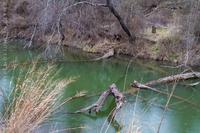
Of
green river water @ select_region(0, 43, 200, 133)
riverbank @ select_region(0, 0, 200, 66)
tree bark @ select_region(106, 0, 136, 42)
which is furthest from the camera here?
tree bark @ select_region(106, 0, 136, 42)

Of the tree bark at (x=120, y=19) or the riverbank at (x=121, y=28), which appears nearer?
the riverbank at (x=121, y=28)

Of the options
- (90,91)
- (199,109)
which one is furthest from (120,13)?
(199,109)

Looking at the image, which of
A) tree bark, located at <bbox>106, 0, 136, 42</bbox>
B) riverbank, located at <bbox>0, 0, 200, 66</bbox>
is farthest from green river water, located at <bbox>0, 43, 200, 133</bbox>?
tree bark, located at <bbox>106, 0, 136, 42</bbox>

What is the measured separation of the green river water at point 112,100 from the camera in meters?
7.75

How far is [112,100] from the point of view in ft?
33.1

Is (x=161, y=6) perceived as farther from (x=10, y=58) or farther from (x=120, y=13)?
(x=10, y=58)

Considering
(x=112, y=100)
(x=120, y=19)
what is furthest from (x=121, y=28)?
(x=112, y=100)

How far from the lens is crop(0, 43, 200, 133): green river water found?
7754mm

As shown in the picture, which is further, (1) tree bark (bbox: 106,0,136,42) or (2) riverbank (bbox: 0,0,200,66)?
(1) tree bark (bbox: 106,0,136,42)

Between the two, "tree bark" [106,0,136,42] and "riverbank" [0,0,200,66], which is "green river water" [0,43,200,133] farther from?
"tree bark" [106,0,136,42]

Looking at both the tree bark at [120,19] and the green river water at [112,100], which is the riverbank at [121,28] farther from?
the green river water at [112,100]

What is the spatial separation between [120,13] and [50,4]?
310cm

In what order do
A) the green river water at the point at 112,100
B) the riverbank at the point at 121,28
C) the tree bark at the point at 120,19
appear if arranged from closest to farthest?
the green river water at the point at 112,100
the riverbank at the point at 121,28
the tree bark at the point at 120,19

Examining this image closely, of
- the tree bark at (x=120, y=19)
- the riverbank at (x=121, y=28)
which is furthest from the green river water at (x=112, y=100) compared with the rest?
the tree bark at (x=120, y=19)
